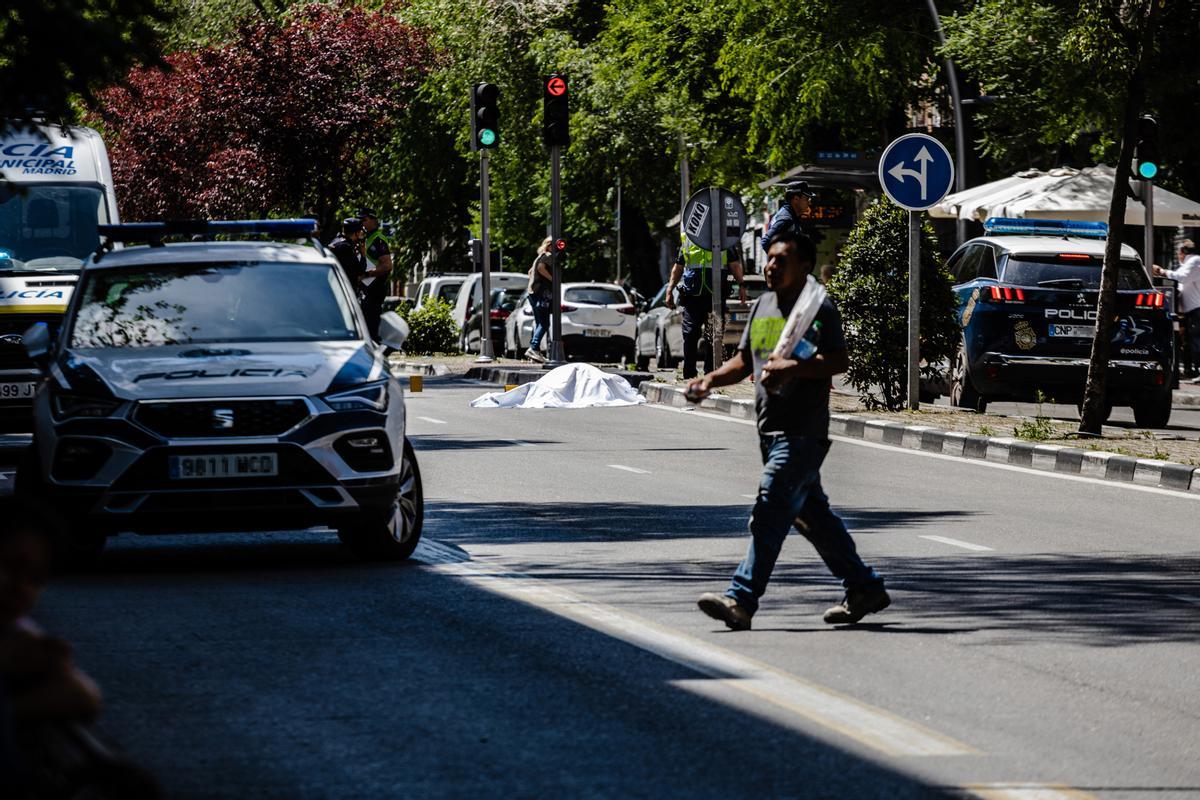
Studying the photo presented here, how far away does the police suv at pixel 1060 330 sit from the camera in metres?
22.3

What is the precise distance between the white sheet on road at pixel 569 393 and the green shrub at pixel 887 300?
428cm

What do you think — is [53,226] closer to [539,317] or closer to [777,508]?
[777,508]

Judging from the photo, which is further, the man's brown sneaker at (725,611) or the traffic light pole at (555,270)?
the traffic light pole at (555,270)

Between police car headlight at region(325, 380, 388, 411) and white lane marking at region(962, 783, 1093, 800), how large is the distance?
17.3ft

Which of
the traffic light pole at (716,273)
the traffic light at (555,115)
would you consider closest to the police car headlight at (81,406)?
the traffic light pole at (716,273)

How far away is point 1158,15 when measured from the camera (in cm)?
1916

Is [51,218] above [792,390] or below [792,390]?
above

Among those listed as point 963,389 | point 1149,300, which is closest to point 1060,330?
point 1149,300

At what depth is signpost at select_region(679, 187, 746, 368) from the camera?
2698 centimetres

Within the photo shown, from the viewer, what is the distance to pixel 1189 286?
98.1 feet

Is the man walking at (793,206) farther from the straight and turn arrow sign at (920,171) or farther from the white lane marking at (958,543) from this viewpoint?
the white lane marking at (958,543)

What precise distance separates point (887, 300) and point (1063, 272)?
178cm

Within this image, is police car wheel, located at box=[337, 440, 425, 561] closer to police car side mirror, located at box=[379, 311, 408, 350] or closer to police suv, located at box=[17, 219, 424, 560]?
police suv, located at box=[17, 219, 424, 560]

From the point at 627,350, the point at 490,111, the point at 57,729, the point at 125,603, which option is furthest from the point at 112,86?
the point at 627,350
